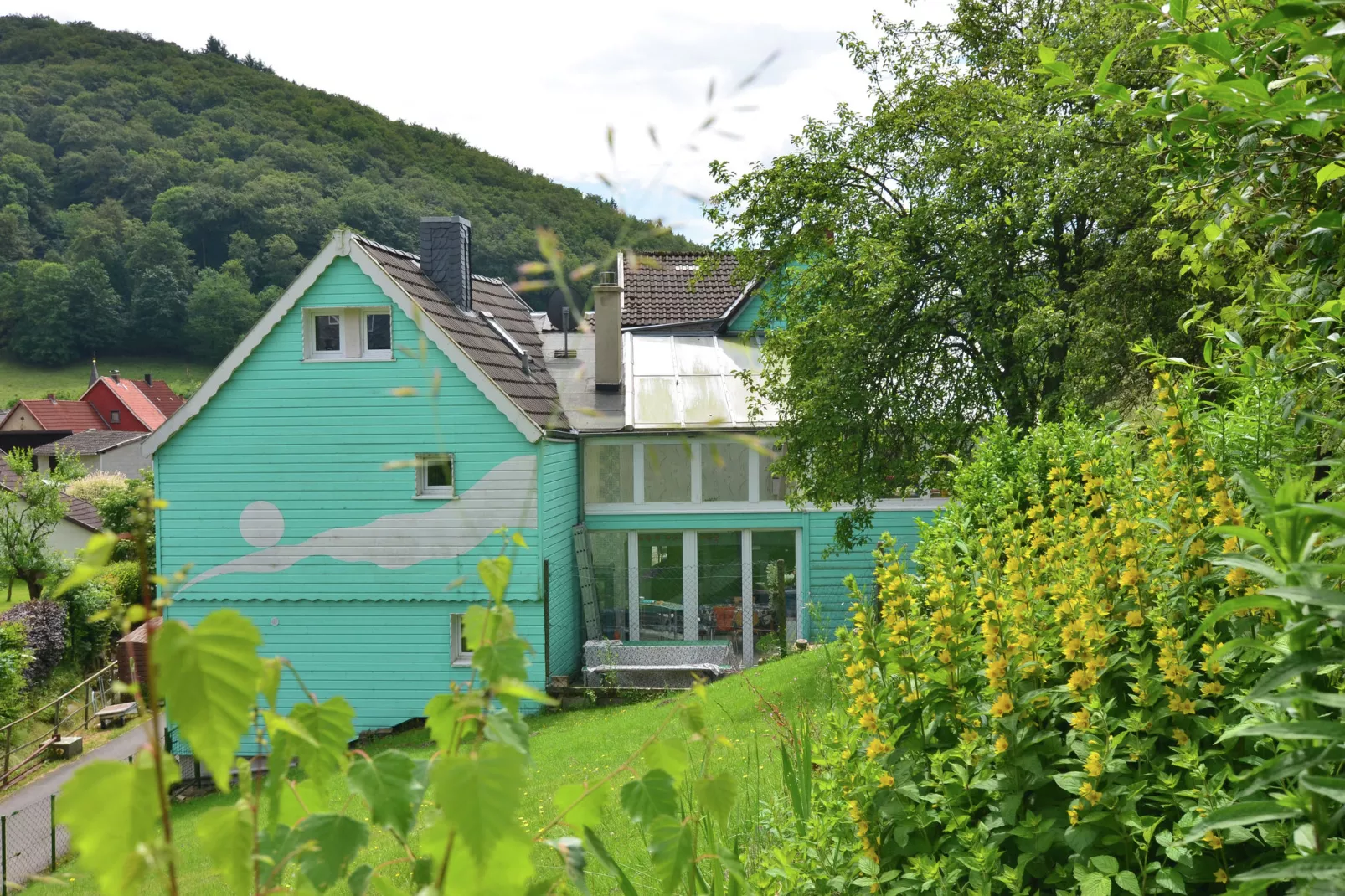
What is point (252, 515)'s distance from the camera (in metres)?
18.3

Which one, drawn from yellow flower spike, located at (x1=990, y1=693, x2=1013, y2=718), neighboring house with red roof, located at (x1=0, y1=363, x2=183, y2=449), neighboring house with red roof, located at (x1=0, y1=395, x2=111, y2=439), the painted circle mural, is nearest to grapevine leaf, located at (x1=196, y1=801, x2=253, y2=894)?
yellow flower spike, located at (x1=990, y1=693, x2=1013, y2=718)

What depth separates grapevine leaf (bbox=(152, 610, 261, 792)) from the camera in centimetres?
78

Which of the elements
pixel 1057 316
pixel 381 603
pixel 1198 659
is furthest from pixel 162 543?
pixel 1198 659

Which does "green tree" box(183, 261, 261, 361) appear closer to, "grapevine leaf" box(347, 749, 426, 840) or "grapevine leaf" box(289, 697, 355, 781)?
"grapevine leaf" box(289, 697, 355, 781)

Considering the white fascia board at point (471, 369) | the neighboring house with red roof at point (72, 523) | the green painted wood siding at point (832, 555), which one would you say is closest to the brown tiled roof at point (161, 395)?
the neighboring house with red roof at point (72, 523)

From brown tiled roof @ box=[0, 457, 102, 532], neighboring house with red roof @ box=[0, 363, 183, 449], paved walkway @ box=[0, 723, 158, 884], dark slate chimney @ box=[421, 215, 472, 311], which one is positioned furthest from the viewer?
neighboring house with red roof @ box=[0, 363, 183, 449]

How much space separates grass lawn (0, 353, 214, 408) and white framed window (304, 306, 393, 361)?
6508 cm

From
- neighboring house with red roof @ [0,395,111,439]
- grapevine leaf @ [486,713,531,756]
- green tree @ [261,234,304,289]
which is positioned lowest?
grapevine leaf @ [486,713,531,756]

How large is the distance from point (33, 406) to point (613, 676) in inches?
2451

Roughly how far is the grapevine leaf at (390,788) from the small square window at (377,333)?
17765mm

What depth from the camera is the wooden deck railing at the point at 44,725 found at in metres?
20.0

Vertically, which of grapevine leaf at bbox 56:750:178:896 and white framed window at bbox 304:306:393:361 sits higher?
white framed window at bbox 304:306:393:361

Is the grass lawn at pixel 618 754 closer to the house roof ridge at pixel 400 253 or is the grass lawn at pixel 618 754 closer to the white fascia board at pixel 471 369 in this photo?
the white fascia board at pixel 471 369

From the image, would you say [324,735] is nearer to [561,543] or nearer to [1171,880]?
[1171,880]
